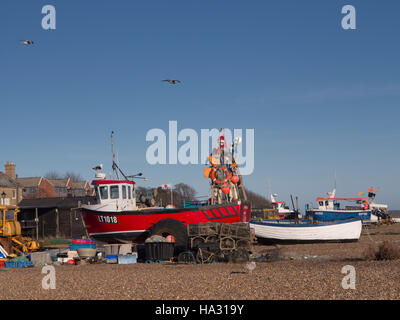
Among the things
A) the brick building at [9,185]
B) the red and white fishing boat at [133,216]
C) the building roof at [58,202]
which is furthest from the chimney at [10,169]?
the red and white fishing boat at [133,216]

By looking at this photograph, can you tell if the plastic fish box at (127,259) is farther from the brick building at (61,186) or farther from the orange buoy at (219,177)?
the brick building at (61,186)

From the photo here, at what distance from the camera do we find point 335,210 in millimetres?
51000

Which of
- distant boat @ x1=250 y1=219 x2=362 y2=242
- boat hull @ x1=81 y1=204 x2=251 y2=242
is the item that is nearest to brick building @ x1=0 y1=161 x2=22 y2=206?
boat hull @ x1=81 y1=204 x2=251 y2=242

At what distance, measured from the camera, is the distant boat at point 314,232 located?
2878 cm

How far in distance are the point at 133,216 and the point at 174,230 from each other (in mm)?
2512

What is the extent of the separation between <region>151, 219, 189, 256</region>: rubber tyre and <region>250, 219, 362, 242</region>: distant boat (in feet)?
24.1

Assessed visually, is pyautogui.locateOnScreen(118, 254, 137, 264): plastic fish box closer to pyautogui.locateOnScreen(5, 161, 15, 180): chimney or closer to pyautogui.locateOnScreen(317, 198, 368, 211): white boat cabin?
pyautogui.locateOnScreen(317, 198, 368, 211): white boat cabin

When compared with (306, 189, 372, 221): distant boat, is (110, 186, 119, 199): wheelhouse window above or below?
above

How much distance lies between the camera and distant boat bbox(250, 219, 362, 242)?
28781 mm

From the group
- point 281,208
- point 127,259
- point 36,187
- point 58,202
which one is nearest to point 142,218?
point 127,259

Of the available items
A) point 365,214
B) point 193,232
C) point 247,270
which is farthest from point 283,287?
point 365,214

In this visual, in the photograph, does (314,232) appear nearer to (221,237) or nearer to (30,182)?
(221,237)

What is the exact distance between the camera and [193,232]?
839 inches
